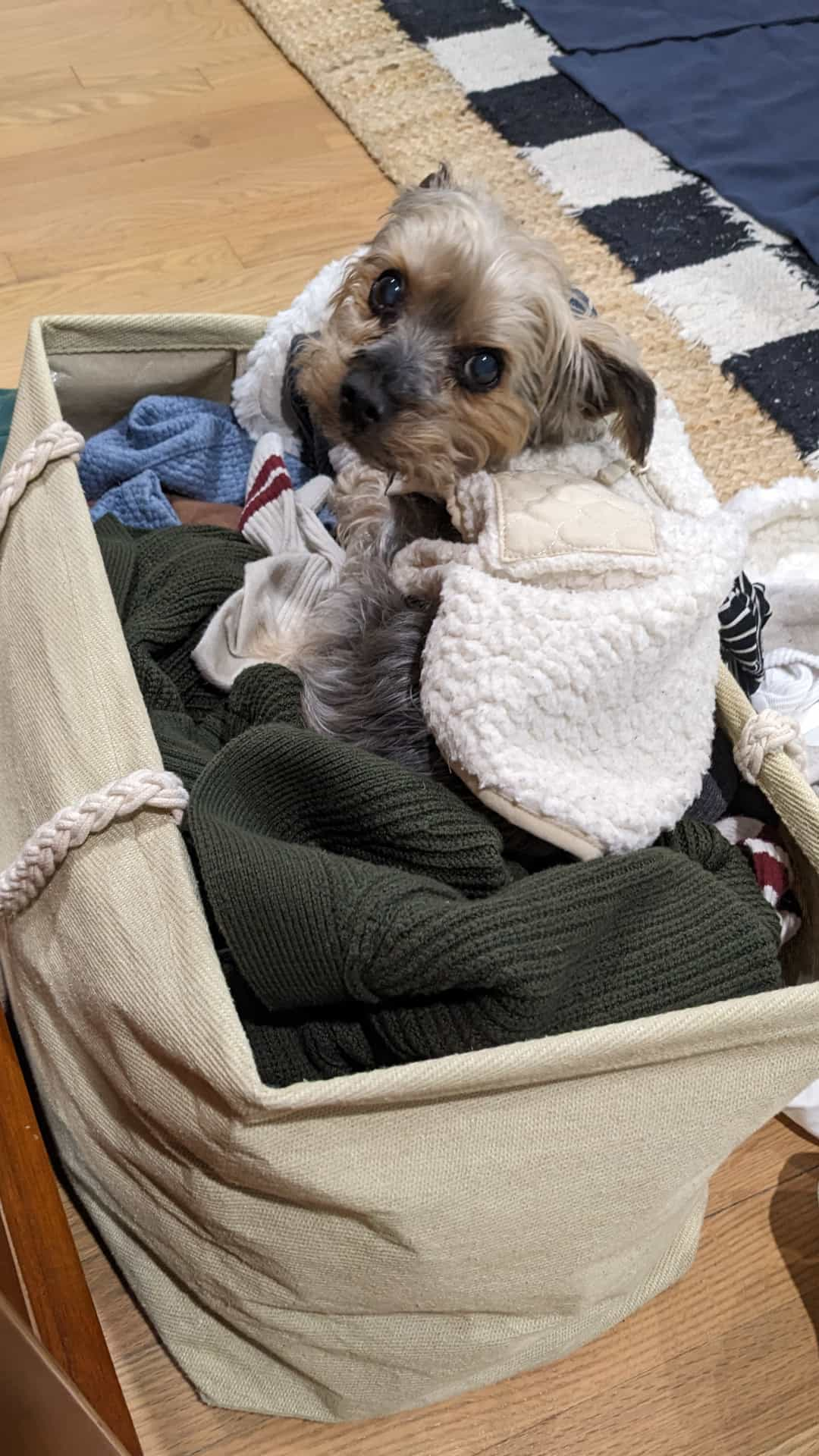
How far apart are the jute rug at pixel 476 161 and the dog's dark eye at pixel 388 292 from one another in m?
0.71

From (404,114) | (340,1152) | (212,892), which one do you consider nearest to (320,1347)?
(340,1152)

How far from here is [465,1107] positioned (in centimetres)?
74

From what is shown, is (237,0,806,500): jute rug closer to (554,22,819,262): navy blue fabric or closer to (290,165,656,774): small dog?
(554,22,819,262): navy blue fabric

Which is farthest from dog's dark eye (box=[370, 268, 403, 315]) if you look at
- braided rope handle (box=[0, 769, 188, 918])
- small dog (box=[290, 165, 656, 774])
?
braided rope handle (box=[0, 769, 188, 918])

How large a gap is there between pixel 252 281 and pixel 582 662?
4.28 ft

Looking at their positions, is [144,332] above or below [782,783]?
above

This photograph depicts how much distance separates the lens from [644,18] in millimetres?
2350

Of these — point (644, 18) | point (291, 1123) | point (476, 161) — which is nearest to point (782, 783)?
point (291, 1123)

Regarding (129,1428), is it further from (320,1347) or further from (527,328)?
(527,328)

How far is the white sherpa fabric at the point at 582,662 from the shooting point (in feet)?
2.72

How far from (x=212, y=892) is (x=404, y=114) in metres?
1.86

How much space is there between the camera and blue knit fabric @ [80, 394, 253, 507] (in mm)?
1324

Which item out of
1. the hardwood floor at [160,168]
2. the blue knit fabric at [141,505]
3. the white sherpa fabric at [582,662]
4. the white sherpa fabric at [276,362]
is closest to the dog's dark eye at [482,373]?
the white sherpa fabric at [582,662]

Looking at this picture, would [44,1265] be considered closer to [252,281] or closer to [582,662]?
[582,662]
